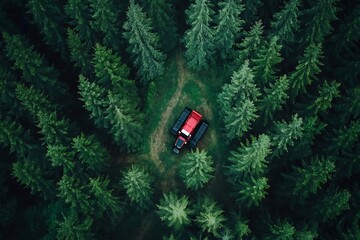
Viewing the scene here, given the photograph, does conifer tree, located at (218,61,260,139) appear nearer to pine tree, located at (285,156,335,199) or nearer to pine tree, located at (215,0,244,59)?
pine tree, located at (215,0,244,59)

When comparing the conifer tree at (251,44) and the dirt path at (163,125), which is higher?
the conifer tree at (251,44)

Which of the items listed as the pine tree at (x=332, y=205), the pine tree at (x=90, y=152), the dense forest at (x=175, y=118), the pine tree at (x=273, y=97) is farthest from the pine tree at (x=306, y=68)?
the pine tree at (x=90, y=152)

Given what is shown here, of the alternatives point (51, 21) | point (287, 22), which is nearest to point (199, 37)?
point (287, 22)

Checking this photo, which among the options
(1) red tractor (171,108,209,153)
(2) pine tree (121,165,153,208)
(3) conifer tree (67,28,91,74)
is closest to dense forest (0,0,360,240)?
(3) conifer tree (67,28,91,74)

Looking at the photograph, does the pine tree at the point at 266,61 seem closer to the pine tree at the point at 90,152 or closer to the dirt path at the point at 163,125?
the dirt path at the point at 163,125

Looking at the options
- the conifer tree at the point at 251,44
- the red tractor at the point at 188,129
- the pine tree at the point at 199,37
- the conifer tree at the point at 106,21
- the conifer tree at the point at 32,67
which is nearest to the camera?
the conifer tree at the point at 251,44
